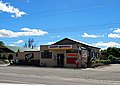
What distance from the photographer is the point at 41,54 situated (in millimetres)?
49656

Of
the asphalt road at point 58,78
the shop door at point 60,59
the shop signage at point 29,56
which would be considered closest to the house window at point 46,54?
the shop door at point 60,59

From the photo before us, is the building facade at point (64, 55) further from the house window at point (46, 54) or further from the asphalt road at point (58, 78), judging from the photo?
the asphalt road at point (58, 78)

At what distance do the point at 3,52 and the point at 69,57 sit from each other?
3425 centimetres

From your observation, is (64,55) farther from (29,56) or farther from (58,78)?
(58,78)

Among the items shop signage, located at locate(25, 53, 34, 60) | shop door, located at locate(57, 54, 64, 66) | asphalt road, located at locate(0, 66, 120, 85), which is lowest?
asphalt road, located at locate(0, 66, 120, 85)

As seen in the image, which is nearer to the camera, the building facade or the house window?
the building facade

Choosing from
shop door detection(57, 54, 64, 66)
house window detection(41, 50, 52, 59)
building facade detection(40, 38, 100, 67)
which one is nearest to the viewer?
building facade detection(40, 38, 100, 67)

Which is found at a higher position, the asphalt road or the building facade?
the building facade

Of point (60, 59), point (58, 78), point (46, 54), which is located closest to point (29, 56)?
point (46, 54)

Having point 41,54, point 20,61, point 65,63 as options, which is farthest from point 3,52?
point 65,63

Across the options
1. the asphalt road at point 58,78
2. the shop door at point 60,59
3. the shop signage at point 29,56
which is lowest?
the asphalt road at point 58,78

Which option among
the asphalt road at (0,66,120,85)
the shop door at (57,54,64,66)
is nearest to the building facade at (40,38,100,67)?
the shop door at (57,54,64,66)

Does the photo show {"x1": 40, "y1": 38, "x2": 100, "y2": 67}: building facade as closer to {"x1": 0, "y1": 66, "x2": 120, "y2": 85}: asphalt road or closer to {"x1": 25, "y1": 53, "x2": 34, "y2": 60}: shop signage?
{"x1": 25, "y1": 53, "x2": 34, "y2": 60}: shop signage

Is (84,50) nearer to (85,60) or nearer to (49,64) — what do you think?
(85,60)
